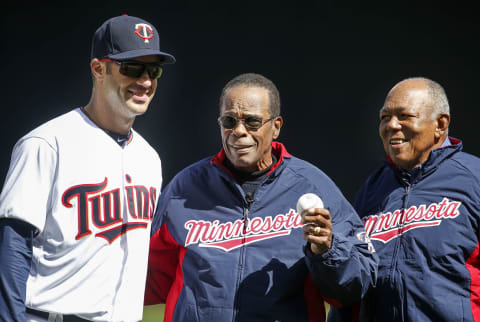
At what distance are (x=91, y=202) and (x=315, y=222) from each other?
0.88 m

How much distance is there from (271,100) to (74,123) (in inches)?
36.5

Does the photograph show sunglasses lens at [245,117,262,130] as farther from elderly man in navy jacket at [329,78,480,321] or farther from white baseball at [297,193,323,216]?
elderly man in navy jacket at [329,78,480,321]

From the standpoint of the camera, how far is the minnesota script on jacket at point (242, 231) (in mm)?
2707

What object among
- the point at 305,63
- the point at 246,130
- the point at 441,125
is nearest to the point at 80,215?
the point at 246,130

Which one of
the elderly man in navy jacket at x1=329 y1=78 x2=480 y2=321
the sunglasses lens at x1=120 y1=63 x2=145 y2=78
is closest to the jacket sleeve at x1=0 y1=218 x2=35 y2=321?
the sunglasses lens at x1=120 y1=63 x2=145 y2=78

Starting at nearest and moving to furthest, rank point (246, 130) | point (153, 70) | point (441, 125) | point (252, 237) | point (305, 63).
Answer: point (153, 70) → point (252, 237) → point (246, 130) → point (441, 125) → point (305, 63)

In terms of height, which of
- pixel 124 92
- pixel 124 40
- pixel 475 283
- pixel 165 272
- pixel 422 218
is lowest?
pixel 165 272

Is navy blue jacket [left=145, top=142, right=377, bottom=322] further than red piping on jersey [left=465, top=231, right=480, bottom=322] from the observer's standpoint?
No

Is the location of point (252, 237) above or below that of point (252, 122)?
below

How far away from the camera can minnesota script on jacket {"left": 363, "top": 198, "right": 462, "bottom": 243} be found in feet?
9.32

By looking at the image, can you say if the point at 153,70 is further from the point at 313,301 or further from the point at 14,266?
the point at 313,301

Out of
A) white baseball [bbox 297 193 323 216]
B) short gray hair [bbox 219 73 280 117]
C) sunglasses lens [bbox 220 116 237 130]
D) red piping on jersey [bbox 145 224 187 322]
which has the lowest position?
red piping on jersey [bbox 145 224 187 322]

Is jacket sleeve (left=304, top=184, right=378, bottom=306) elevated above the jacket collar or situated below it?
below

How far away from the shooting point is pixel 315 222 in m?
2.46
